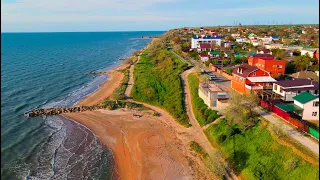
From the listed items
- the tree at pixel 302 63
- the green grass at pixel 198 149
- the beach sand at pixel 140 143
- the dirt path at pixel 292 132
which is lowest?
the beach sand at pixel 140 143

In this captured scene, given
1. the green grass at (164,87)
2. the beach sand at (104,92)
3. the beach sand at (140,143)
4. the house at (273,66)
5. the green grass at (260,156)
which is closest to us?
the green grass at (260,156)

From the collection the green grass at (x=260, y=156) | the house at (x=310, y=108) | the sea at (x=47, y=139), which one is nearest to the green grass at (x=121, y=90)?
the sea at (x=47, y=139)

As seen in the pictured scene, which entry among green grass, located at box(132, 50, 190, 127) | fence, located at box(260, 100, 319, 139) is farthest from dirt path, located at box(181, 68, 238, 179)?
fence, located at box(260, 100, 319, 139)

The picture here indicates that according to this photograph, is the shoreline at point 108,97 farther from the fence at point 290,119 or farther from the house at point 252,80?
the house at point 252,80

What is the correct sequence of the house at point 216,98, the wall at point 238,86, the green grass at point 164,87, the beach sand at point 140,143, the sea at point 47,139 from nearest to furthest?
1. the beach sand at point 140,143
2. the sea at point 47,139
3. the house at point 216,98
4. the wall at point 238,86
5. the green grass at point 164,87

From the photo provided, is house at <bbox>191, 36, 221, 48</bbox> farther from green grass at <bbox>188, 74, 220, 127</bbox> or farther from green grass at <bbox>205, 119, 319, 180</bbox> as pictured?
green grass at <bbox>205, 119, 319, 180</bbox>

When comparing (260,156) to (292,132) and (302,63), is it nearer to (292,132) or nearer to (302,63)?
(292,132)

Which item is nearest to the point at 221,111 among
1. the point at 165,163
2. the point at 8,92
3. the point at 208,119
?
the point at 208,119

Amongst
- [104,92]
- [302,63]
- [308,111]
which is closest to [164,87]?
[104,92]
